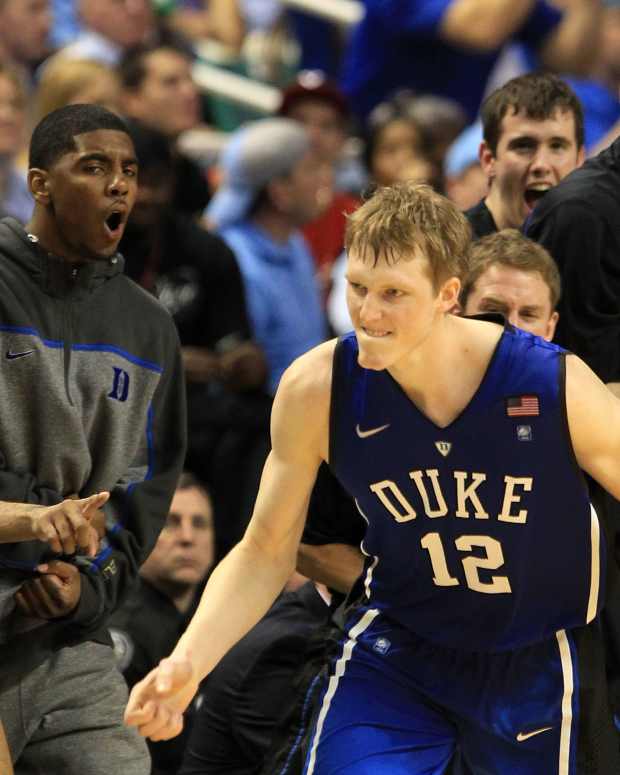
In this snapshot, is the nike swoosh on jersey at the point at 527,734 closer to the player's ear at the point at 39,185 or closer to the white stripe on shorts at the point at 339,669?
the white stripe on shorts at the point at 339,669

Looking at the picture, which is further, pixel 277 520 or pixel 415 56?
pixel 415 56

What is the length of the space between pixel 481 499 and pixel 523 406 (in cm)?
23

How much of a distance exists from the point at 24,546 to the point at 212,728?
1083mm

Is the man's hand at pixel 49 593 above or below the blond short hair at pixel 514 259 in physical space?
below

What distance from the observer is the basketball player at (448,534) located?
11.7ft

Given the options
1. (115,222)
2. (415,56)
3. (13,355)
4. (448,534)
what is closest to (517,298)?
(448,534)

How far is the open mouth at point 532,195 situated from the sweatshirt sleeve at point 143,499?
1.23 meters

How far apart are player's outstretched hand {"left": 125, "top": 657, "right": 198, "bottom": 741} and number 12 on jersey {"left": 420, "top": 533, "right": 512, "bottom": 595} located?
66cm

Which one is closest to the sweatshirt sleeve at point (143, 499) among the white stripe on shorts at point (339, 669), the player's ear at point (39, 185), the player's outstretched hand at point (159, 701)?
the player's ear at point (39, 185)

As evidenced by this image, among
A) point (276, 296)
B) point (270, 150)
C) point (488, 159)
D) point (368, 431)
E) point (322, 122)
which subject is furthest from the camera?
point (322, 122)

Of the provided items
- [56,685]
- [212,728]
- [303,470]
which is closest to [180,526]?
[212,728]

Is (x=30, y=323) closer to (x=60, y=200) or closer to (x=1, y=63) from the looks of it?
(x=60, y=200)

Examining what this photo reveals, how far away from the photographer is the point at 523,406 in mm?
3580

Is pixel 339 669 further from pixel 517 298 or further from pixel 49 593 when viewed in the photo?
pixel 517 298
